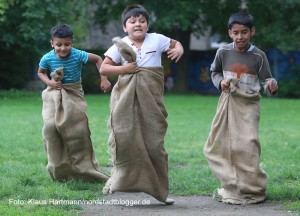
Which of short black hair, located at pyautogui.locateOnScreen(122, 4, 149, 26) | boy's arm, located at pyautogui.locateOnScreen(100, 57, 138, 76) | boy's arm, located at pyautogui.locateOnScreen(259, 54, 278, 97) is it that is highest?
short black hair, located at pyautogui.locateOnScreen(122, 4, 149, 26)

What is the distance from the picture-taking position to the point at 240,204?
7.65 m

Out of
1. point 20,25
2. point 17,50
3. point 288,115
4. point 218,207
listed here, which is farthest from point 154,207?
point 17,50

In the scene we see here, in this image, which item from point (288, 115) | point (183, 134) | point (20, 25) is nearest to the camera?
point (183, 134)

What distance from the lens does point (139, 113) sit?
7.29m

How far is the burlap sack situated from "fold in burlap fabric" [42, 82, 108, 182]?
4.32 ft

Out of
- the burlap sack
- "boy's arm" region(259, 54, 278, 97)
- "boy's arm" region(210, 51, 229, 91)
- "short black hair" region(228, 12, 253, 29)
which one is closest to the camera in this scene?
the burlap sack

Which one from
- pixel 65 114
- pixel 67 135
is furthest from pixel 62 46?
pixel 67 135

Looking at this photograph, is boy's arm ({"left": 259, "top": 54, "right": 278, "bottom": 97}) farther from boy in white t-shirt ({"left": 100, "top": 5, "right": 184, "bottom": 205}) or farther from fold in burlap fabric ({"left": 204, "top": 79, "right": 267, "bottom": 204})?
boy in white t-shirt ({"left": 100, "top": 5, "right": 184, "bottom": 205})

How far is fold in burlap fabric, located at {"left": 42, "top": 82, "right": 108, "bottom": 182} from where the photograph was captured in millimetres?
8562

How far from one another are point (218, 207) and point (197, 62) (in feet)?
95.0

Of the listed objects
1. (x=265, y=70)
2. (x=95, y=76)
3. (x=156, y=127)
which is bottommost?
(x=95, y=76)

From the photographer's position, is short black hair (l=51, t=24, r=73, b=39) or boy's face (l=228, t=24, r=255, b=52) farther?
short black hair (l=51, t=24, r=73, b=39)

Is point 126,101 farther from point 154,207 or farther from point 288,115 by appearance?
point 288,115

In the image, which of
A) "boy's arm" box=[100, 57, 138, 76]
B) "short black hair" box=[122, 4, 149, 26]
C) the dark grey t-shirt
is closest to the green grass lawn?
the dark grey t-shirt
